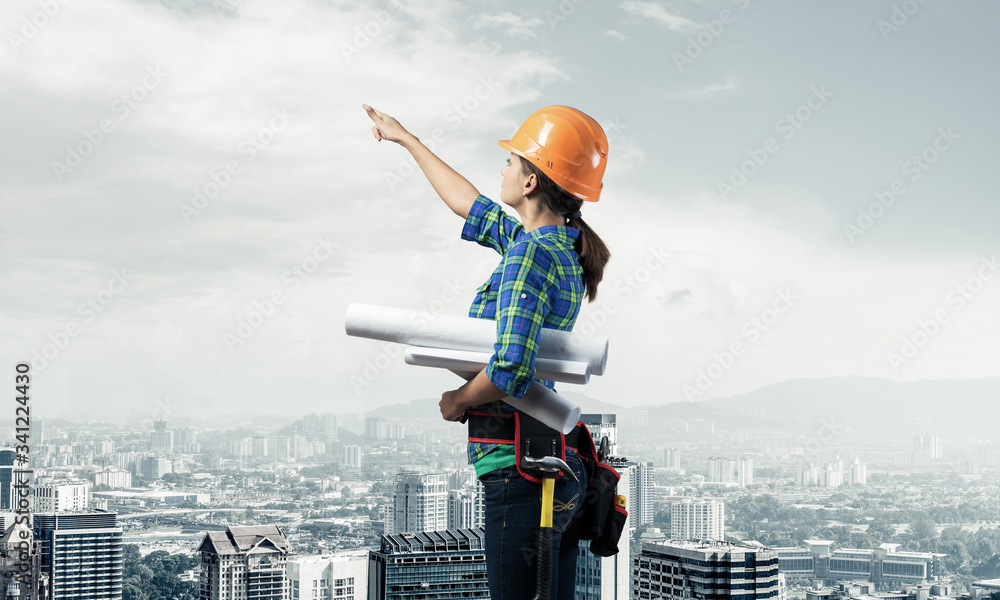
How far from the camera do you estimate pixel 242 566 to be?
53.6ft

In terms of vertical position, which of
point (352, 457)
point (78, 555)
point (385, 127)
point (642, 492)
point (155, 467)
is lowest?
point (78, 555)

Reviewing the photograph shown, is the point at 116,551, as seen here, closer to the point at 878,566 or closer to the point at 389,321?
the point at 878,566

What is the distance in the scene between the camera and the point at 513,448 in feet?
3.90

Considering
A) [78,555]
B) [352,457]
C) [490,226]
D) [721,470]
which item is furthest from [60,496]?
[490,226]

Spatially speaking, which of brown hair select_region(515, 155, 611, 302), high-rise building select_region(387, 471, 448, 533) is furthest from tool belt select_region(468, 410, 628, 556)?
high-rise building select_region(387, 471, 448, 533)

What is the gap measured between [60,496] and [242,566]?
601cm

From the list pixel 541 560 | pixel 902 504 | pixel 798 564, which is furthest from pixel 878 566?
pixel 541 560

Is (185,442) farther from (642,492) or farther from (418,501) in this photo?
(642,492)

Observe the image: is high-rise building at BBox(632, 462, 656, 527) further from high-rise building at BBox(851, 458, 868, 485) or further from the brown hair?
the brown hair

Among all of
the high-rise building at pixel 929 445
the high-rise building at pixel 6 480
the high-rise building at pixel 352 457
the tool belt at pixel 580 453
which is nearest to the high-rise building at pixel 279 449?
the high-rise building at pixel 352 457

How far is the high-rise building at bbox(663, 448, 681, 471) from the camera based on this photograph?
76.8 feet

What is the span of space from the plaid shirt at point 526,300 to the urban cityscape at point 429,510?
10237mm

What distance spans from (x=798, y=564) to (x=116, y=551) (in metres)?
13.3

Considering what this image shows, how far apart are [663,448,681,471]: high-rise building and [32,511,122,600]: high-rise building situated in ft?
42.3
